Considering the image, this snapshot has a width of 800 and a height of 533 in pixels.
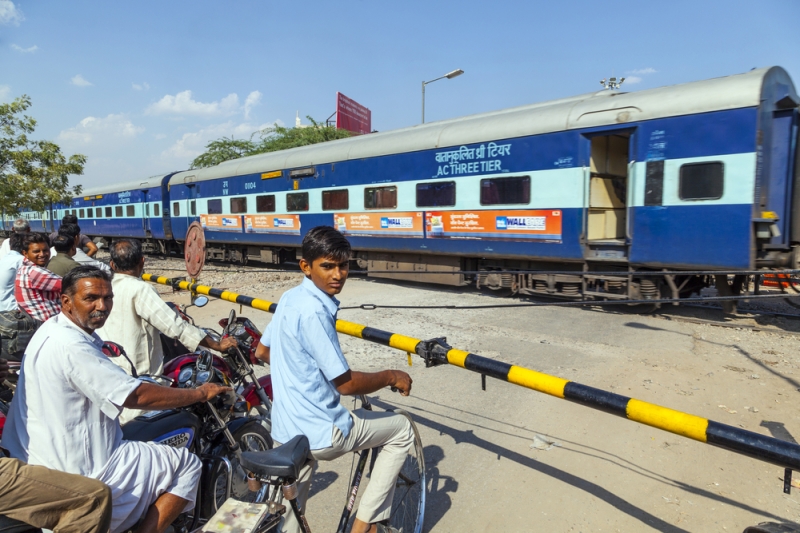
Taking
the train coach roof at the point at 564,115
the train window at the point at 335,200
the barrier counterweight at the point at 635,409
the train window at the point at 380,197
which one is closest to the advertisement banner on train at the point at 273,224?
the train window at the point at 335,200

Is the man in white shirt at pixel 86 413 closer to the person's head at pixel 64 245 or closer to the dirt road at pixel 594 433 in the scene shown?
the dirt road at pixel 594 433

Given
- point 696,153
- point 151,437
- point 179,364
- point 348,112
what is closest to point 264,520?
point 151,437

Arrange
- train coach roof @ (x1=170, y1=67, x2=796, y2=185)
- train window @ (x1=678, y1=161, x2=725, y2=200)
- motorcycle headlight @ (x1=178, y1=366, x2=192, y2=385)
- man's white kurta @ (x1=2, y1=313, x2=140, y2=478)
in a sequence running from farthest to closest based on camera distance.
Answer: train window @ (x1=678, y1=161, x2=725, y2=200) < train coach roof @ (x1=170, y1=67, x2=796, y2=185) < motorcycle headlight @ (x1=178, y1=366, x2=192, y2=385) < man's white kurta @ (x1=2, y1=313, x2=140, y2=478)

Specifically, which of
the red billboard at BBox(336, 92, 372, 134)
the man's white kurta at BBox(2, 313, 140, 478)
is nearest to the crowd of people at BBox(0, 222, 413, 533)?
the man's white kurta at BBox(2, 313, 140, 478)

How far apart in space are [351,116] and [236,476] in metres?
35.3

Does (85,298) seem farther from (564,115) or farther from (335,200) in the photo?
(335,200)

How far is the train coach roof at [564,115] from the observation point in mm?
7324

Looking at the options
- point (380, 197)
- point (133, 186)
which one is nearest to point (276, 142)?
point (133, 186)

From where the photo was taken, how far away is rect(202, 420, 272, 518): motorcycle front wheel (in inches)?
111

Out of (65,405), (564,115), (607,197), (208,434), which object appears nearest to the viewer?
(65,405)

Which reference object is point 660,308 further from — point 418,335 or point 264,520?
point 264,520

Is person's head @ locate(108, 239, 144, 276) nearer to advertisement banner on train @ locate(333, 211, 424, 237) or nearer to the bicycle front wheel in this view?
the bicycle front wheel

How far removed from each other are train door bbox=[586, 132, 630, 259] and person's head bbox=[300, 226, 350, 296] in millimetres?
7352

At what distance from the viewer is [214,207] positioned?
18.3 meters
